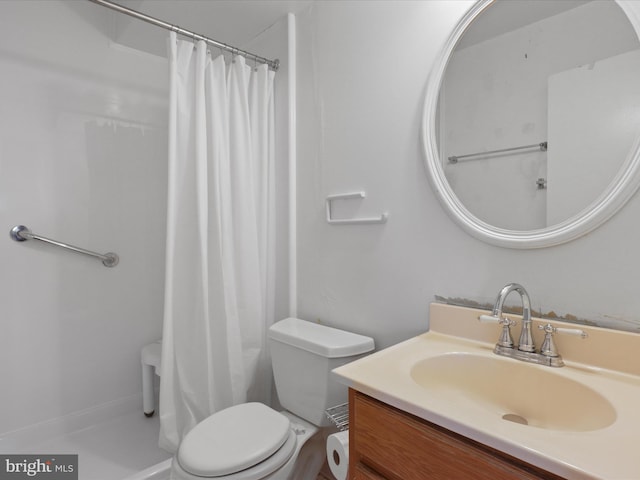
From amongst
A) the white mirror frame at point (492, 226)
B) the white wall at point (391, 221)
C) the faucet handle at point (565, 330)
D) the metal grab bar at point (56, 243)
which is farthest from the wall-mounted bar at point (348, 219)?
the metal grab bar at point (56, 243)

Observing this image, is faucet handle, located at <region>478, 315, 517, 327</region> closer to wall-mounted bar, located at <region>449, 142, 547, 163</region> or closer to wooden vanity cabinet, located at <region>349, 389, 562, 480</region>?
wooden vanity cabinet, located at <region>349, 389, 562, 480</region>

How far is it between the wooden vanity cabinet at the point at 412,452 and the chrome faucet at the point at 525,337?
362mm

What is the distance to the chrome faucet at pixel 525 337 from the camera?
915 mm

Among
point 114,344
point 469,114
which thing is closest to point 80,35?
point 114,344

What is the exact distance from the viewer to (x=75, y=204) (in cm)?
198

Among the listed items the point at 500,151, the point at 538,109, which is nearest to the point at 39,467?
the point at 500,151

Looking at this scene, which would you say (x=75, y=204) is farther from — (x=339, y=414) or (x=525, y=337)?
(x=525, y=337)

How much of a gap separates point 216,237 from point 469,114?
1.12 m

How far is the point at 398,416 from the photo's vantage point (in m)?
0.78

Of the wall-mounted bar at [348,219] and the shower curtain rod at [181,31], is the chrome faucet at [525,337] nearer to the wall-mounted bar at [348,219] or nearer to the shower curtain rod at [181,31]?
the wall-mounted bar at [348,219]

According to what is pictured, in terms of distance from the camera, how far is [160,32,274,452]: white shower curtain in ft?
5.06

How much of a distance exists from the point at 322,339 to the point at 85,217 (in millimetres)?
1545

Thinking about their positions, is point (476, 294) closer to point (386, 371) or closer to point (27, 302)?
point (386, 371)

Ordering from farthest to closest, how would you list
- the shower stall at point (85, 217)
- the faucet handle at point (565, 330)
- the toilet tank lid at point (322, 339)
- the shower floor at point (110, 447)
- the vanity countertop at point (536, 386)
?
the shower stall at point (85, 217), the shower floor at point (110, 447), the toilet tank lid at point (322, 339), the faucet handle at point (565, 330), the vanity countertop at point (536, 386)
